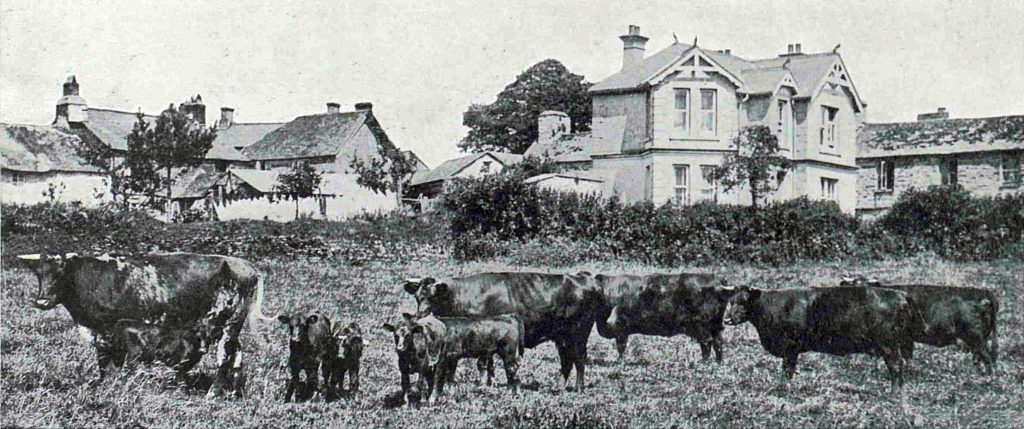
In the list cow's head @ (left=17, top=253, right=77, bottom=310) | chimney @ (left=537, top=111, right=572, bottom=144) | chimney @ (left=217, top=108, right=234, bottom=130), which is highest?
chimney @ (left=537, top=111, right=572, bottom=144)

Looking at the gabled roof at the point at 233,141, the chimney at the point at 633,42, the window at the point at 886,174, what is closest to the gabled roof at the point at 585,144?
the chimney at the point at 633,42

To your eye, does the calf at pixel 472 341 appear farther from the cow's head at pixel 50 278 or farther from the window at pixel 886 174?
the window at pixel 886 174

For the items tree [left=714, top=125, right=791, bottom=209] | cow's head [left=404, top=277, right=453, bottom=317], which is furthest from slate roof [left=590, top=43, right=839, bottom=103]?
cow's head [left=404, top=277, right=453, bottom=317]

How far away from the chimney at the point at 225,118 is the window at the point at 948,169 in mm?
16152

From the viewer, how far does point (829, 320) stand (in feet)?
20.8

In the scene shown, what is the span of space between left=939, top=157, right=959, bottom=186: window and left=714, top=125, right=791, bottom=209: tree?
540cm

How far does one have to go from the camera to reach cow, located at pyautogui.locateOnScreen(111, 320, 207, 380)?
5145 millimetres

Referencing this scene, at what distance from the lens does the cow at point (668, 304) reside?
7.22m

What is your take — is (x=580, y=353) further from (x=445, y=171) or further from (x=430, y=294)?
(x=445, y=171)

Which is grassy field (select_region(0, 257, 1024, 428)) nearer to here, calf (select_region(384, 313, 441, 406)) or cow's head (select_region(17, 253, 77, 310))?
calf (select_region(384, 313, 441, 406))

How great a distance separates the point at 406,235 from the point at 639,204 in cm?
325

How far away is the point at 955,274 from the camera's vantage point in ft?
27.4

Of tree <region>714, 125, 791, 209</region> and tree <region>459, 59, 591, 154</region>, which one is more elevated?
tree <region>459, 59, 591, 154</region>

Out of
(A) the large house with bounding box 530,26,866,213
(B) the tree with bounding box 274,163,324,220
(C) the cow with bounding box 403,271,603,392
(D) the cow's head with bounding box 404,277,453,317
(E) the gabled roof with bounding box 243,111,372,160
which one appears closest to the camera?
(D) the cow's head with bounding box 404,277,453,317
